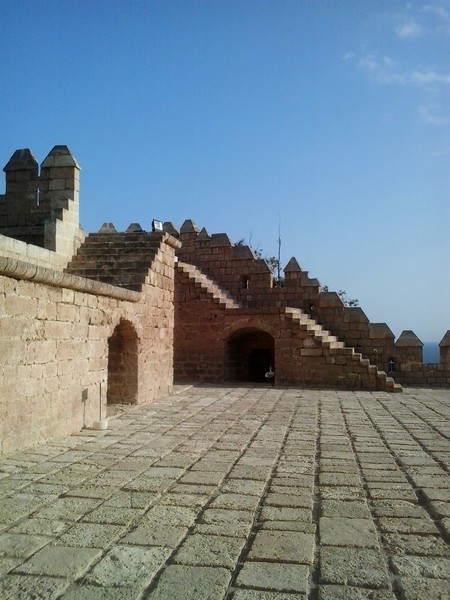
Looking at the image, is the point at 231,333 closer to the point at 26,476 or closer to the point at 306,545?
the point at 26,476

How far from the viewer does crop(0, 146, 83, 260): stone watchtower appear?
10.6m

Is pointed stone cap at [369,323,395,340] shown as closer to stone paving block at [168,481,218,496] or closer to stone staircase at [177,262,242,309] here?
stone staircase at [177,262,242,309]

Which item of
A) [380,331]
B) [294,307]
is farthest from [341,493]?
[294,307]

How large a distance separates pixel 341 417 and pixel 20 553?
6.64 meters

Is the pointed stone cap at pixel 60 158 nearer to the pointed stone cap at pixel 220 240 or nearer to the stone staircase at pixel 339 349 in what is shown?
the stone staircase at pixel 339 349

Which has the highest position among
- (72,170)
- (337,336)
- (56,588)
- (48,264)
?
(72,170)

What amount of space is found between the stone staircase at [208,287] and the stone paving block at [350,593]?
12735 mm

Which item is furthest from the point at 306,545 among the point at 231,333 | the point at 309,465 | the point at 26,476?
the point at 231,333

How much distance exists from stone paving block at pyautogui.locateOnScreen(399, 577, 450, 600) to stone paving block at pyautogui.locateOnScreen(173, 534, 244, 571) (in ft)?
3.07

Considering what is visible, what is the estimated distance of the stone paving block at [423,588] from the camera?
113 inches

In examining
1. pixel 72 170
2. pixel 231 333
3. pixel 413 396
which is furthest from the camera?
pixel 231 333

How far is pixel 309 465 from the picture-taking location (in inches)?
225

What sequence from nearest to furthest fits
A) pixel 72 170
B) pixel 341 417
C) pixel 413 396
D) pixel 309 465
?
1. pixel 309 465
2. pixel 341 417
3. pixel 72 170
4. pixel 413 396

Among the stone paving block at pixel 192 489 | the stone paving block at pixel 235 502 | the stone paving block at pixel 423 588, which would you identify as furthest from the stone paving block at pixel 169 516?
the stone paving block at pixel 423 588
